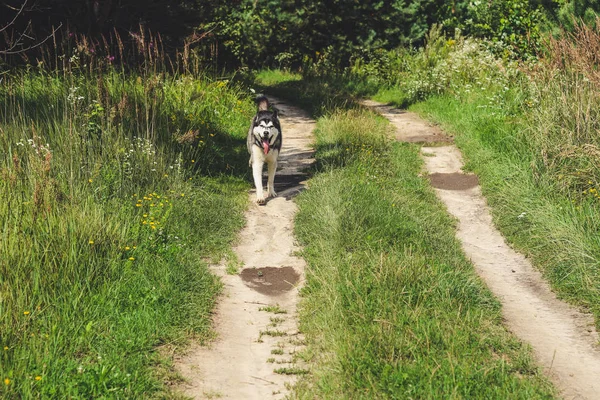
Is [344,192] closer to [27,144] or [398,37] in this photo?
[27,144]

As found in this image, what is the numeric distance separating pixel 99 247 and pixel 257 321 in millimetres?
1655

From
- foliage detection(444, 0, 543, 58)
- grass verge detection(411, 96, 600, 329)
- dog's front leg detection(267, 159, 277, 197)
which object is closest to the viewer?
grass verge detection(411, 96, 600, 329)

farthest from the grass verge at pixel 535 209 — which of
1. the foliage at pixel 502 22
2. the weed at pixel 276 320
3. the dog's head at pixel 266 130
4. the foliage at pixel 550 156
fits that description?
the foliage at pixel 502 22

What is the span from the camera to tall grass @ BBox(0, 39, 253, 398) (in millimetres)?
5047

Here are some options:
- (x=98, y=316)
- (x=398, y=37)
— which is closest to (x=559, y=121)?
(x=98, y=316)

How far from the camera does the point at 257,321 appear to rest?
6383 millimetres

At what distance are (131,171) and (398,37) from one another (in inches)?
577

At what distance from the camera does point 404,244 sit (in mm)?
7645

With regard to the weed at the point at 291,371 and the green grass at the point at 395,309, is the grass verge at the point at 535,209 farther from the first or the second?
the weed at the point at 291,371

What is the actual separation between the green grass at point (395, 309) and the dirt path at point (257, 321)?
0.20 metres

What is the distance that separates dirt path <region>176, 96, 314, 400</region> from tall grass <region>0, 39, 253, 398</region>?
230 millimetres

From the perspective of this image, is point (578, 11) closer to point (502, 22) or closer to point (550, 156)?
point (550, 156)

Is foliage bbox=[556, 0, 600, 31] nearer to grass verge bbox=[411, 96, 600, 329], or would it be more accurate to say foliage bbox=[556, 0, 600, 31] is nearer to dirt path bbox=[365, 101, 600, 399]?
grass verge bbox=[411, 96, 600, 329]

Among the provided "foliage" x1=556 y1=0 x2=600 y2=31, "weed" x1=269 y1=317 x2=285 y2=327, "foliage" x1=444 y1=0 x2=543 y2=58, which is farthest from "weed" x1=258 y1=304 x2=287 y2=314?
"foliage" x1=444 y1=0 x2=543 y2=58
